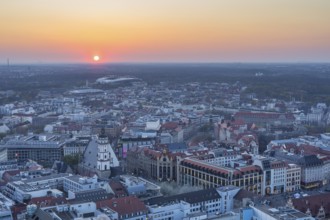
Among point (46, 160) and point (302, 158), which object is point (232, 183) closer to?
point (302, 158)

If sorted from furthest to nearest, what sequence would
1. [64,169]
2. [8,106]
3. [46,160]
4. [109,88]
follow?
[109,88], [8,106], [46,160], [64,169]

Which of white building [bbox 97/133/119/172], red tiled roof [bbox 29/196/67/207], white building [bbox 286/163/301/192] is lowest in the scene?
white building [bbox 286/163/301/192]

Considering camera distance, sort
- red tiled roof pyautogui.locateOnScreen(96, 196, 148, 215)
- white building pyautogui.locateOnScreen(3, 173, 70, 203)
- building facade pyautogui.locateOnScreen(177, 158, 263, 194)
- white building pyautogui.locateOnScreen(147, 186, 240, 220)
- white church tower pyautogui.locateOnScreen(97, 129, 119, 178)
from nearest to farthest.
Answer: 1. red tiled roof pyautogui.locateOnScreen(96, 196, 148, 215)
2. white building pyautogui.locateOnScreen(147, 186, 240, 220)
3. white building pyautogui.locateOnScreen(3, 173, 70, 203)
4. building facade pyautogui.locateOnScreen(177, 158, 263, 194)
5. white church tower pyautogui.locateOnScreen(97, 129, 119, 178)

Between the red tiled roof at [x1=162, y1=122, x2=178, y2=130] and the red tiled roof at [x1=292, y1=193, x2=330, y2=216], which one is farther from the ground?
the red tiled roof at [x1=292, y1=193, x2=330, y2=216]

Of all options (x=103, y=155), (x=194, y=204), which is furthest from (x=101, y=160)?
(x=194, y=204)

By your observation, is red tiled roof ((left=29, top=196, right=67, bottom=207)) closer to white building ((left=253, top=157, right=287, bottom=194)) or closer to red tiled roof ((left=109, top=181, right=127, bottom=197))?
red tiled roof ((left=109, top=181, right=127, bottom=197))

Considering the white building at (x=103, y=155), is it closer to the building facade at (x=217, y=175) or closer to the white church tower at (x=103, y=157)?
the white church tower at (x=103, y=157)

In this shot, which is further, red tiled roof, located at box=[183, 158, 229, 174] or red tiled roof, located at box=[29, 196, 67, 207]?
red tiled roof, located at box=[183, 158, 229, 174]

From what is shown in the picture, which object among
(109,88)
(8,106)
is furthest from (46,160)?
(109,88)

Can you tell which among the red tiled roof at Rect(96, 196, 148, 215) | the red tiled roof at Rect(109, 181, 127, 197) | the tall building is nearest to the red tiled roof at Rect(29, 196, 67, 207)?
the red tiled roof at Rect(96, 196, 148, 215)

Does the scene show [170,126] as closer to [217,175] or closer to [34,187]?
[217,175]

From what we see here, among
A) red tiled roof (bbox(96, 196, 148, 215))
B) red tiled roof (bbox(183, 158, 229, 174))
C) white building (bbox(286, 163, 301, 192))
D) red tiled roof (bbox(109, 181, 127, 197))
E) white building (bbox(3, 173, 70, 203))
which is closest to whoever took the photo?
red tiled roof (bbox(96, 196, 148, 215))
